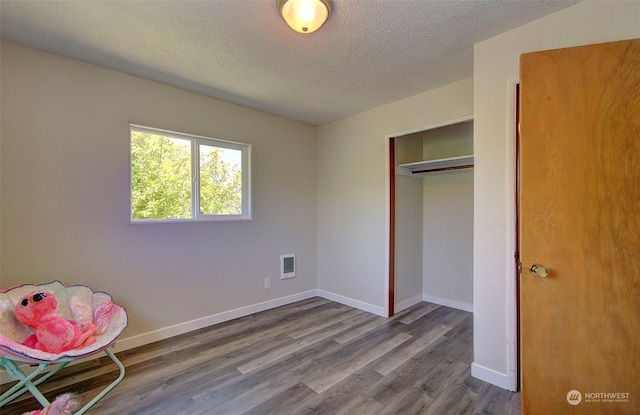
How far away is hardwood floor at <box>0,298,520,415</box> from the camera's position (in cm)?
175

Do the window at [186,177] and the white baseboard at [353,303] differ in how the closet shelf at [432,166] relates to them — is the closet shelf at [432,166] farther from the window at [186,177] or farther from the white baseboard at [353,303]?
the window at [186,177]

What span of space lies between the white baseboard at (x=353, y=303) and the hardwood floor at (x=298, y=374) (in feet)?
0.95

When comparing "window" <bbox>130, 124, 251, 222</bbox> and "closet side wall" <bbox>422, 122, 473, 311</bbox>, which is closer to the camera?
"window" <bbox>130, 124, 251, 222</bbox>

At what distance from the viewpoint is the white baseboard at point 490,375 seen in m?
1.91

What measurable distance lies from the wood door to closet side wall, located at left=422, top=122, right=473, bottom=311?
6.41 ft

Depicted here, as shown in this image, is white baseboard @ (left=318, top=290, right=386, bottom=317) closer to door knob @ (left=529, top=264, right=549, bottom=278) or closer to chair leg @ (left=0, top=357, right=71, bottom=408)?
door knob @ (left=529, top=264, right=549, bottom=278)

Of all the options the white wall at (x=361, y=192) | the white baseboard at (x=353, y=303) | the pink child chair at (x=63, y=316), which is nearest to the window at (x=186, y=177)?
the pink child chair at (x=63, y=316)

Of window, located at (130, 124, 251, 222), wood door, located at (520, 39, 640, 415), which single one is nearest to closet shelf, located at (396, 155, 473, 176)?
wood door, located at (520, 39, 640, 415)

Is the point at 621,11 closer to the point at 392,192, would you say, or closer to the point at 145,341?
the point at 392,192

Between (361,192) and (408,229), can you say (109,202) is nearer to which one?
(361,192)

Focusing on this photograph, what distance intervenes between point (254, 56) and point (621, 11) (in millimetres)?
2257

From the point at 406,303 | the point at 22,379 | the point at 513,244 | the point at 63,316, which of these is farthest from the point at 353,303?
the point at 22,379

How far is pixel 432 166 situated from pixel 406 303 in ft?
5.75

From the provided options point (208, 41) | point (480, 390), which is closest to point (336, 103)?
point (208, 41)
